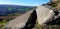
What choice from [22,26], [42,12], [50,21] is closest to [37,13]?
[42,12]

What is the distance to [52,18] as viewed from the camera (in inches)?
346

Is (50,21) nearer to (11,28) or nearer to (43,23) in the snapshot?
(43,23)

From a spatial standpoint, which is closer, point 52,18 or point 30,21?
point 52,18

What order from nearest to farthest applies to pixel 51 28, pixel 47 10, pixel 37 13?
pixel 51 28 < pixel 47 10 < pixel 37 13

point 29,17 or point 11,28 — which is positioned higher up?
point 29,17

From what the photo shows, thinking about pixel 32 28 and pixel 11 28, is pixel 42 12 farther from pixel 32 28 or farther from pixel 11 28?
pixel 11 28

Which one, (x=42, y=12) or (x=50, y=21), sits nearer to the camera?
(x=50, y=21)

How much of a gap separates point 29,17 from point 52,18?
2.40 metres

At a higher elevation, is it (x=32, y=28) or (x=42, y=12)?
(x=42, y=12)

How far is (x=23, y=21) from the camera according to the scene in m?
10.8

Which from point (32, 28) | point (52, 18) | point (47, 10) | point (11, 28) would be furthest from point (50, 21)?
point (11, 28)

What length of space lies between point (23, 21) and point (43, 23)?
6.71 feet

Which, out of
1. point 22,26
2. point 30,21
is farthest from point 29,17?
point 22,26

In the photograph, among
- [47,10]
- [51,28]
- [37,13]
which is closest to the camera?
[51,28]
